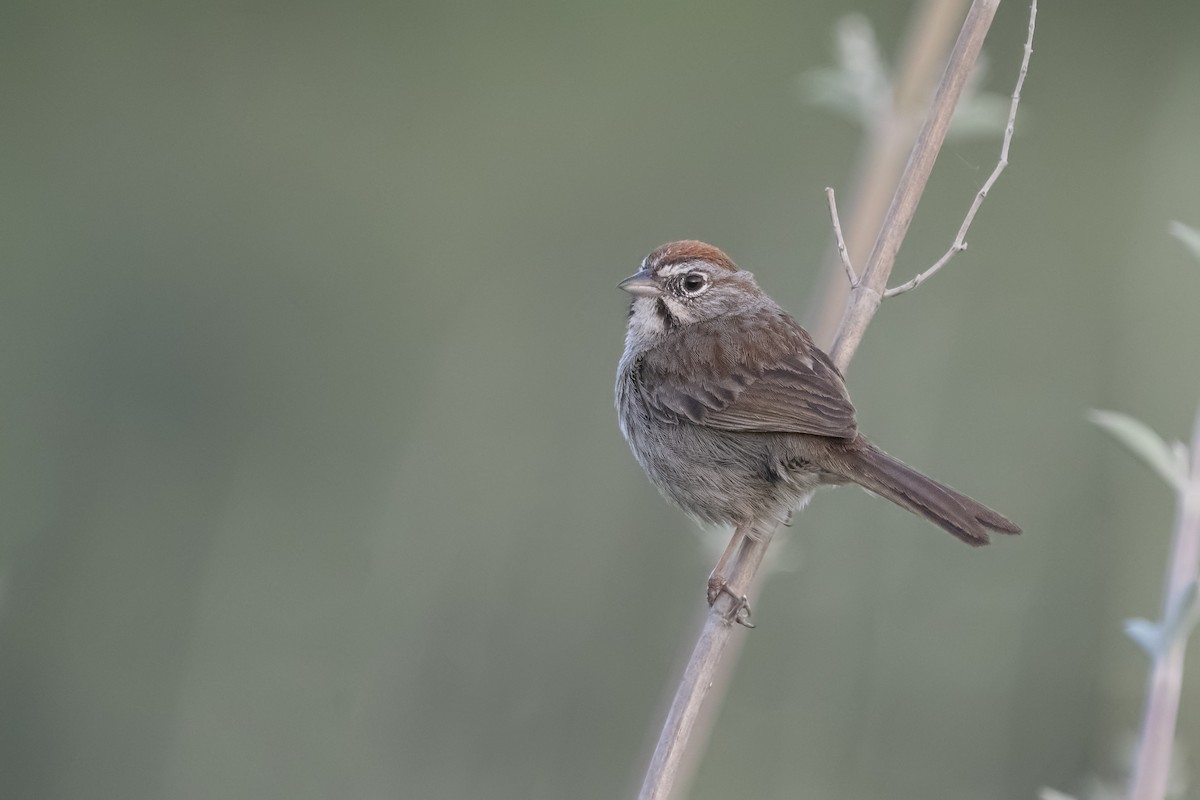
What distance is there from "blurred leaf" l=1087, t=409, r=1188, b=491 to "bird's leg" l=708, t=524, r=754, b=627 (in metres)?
1.07

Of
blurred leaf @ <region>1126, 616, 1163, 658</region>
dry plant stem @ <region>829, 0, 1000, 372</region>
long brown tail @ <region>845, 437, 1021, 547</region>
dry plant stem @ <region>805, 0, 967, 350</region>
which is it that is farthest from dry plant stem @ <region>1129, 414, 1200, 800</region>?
dry plant stem @ <region>805, 0, 967, 350</region>

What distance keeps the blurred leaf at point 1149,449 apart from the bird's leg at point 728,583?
1067 millimetres

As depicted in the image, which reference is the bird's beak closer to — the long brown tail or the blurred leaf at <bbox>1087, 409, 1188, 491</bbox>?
the long brown tail

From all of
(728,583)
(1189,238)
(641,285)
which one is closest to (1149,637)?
(1189,238)

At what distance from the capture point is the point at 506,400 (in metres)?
5.27

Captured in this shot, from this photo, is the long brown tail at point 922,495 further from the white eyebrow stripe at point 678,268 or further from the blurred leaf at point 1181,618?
the blurred leaf at point 1181,618

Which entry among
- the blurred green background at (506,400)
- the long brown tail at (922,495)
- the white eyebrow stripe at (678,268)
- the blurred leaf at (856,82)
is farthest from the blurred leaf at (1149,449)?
the white eyebrow stripe at (678,268)

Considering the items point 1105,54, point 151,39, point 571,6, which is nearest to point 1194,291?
point 1105,54

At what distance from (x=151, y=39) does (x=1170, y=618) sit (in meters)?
6.07

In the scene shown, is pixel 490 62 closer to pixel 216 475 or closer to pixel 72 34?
pixel 72 34

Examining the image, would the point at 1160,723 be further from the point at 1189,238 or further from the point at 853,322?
the point at 853,322

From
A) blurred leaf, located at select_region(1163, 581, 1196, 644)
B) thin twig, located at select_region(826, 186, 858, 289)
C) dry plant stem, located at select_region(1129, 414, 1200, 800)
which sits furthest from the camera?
thin twig, located at select_region(826, 186, 858, 289)

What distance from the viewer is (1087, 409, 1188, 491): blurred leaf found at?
201 centimetres

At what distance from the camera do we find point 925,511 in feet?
9.66
